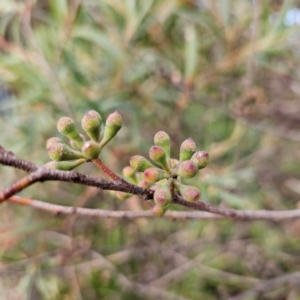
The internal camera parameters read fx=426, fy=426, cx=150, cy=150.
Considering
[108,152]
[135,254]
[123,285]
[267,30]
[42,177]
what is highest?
[267,30]

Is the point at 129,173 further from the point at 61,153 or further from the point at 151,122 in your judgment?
the point at 151,122

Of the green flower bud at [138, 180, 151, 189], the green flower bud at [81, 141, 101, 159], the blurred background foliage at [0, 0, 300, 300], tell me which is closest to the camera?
the green flower bud at [81, 141, 101, 159]

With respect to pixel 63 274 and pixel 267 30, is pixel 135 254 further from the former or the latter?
pixel 267 30

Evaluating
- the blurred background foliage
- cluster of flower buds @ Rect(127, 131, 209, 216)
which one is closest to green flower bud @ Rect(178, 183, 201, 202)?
cluster of flower buds @ Rect(127, 131, 209, 216)

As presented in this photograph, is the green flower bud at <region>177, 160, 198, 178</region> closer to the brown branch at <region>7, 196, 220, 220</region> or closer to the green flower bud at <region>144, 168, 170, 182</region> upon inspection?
the green flower bud at <region>144, 168, 170, 182</region>

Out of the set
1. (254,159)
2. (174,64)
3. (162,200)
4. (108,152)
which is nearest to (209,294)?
(254,159)

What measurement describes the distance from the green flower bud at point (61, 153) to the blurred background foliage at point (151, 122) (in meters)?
0.69

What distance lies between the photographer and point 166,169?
44 centimetres

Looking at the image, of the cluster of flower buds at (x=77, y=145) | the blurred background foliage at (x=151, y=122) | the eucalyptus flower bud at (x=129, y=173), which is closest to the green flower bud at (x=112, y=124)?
the cluster of flower buds at (x=77, y=145)

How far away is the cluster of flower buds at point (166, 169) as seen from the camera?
0.40 meters

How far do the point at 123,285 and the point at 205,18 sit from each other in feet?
3.07

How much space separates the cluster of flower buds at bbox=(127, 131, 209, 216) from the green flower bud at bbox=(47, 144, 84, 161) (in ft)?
0.19

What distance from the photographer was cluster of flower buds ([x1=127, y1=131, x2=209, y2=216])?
0.40 metres

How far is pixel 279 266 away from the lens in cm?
160
